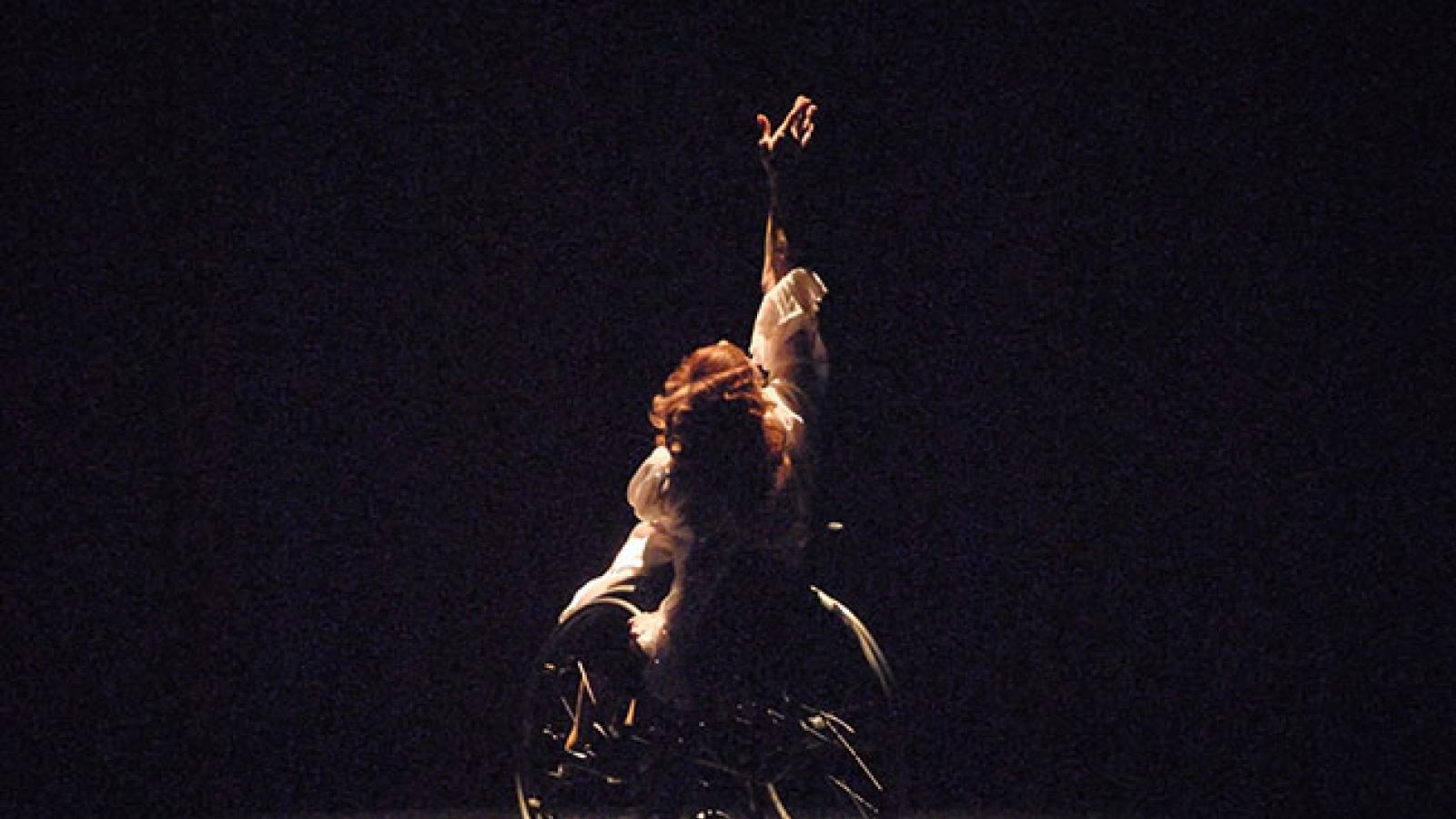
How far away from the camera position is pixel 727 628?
98.1 inches

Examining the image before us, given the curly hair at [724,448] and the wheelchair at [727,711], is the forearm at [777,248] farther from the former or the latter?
the wheelchair at [727,711]

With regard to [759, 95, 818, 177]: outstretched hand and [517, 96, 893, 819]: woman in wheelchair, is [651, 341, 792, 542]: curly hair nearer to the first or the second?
[517, 96, 893, 819]: woman in wheelchair

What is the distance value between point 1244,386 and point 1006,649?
90 cm

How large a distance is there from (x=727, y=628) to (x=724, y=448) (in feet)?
1.03

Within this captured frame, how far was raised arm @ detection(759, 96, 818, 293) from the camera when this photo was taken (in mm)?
2684

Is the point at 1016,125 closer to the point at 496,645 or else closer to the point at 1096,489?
the point at 1096,489

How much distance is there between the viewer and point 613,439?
12.0 feet

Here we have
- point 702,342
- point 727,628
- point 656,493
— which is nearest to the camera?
point 727,628

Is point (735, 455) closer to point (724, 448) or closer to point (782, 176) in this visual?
point (724, 448)

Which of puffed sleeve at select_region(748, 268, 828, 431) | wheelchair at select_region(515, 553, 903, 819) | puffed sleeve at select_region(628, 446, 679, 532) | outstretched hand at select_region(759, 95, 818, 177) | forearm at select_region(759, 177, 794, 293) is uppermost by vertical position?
outstretched hand at select_region(759, 95, 818, 177)

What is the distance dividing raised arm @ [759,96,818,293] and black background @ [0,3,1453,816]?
2.90 ft

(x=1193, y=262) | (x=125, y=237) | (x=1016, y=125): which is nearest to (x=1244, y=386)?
(x=1193, y=262)

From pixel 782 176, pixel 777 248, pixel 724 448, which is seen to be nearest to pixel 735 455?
pixel 724 448

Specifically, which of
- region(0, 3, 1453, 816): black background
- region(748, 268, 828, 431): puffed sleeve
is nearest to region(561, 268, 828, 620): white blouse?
region(748, 268, 828, 431): puffed sleeve
